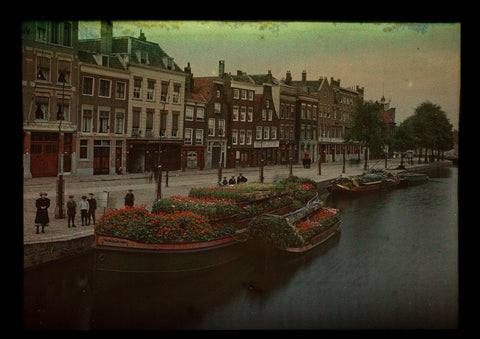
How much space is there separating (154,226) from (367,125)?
6.07 metres

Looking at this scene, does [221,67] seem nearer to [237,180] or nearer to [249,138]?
[249,138]

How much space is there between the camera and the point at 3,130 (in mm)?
7426

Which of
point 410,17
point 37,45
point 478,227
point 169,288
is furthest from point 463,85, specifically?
point 37,45

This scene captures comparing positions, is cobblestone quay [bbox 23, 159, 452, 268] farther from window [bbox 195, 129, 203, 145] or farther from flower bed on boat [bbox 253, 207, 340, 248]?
flower bed on boat [bbox 253, 207, 340, 248]

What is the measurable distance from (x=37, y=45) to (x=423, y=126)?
364 inches

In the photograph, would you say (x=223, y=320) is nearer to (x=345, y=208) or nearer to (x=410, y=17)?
(x=345, y=208)

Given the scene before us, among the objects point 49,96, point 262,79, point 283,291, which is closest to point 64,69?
point 49,96

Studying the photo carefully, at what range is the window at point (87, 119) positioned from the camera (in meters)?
9.34

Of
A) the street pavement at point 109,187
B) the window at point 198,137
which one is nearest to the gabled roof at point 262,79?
the window at point 198,137

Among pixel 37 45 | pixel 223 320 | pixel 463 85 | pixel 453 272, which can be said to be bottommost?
pixel 223 320

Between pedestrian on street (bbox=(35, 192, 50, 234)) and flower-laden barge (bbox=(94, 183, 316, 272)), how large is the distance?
115cm

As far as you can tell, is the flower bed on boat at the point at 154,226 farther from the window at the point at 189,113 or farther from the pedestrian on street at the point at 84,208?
the window at the point at 189,113

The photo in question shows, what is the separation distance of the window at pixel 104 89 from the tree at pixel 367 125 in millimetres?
6391

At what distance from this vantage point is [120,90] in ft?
32.0
